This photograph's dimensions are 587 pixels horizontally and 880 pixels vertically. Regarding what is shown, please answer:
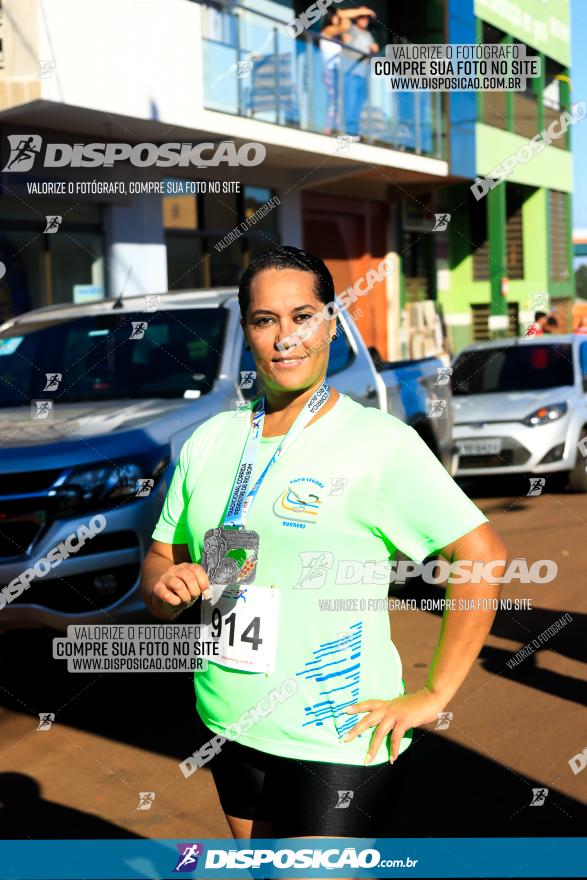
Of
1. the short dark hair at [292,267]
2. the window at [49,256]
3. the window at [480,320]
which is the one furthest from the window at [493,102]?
the short dark hair at [292,267]

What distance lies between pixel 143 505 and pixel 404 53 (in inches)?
666

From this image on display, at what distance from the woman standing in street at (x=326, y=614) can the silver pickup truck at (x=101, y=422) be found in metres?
3.10

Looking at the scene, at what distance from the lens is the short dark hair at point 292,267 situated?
7.91ft

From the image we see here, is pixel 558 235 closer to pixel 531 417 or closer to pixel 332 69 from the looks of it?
pixel 332 69

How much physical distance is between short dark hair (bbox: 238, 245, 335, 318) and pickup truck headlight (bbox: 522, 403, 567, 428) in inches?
359

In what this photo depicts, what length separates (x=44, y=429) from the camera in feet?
19.0

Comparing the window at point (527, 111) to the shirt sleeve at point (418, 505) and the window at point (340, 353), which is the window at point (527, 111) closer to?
the window at point (340, 353)

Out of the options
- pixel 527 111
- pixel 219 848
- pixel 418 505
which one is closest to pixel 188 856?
pixel 219 848

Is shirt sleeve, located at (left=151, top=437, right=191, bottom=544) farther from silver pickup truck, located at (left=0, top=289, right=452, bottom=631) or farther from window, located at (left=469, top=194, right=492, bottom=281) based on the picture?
window, located at (left=469, top=194, right=492, bottom=281)

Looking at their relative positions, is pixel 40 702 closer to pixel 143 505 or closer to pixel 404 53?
pixel 143 505

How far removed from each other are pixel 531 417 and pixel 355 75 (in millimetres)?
8748

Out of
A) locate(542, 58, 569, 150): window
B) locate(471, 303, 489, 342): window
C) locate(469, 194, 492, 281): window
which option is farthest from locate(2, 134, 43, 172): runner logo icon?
locate(542, 58, 569, 150): window

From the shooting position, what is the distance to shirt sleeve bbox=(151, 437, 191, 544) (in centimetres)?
255

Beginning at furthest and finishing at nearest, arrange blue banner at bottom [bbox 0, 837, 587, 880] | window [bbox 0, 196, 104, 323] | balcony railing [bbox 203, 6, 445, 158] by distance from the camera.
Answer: balcony railing [bbox 203, 6, 445, 158], window [bbox 0, 196, 104, 323], blue banner at bottom [bbox 0, 837, 587, 880]
